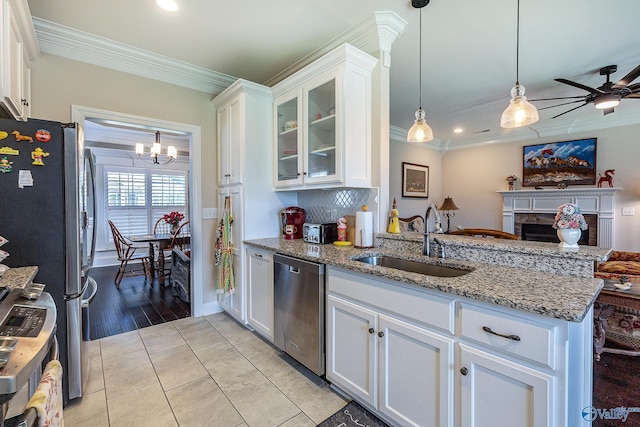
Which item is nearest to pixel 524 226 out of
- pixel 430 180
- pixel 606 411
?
pixel 430 180

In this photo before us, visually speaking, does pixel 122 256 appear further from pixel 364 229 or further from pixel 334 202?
pixel 364 229

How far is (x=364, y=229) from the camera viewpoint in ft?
7.71

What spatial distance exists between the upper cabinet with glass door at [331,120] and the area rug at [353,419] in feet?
4.87

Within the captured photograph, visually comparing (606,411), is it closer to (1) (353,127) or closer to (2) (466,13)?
(1) (353,127)

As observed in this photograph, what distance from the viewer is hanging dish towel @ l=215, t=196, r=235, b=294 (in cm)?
295

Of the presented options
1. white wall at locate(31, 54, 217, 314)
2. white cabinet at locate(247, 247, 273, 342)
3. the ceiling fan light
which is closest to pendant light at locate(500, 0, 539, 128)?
the ceiling fan light

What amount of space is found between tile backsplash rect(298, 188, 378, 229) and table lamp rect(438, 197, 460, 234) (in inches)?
150

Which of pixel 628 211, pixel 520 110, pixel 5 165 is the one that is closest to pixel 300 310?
pixel 5 165

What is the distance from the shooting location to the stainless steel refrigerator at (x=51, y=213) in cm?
162

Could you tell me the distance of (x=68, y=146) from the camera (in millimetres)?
1747

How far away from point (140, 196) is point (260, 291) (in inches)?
191

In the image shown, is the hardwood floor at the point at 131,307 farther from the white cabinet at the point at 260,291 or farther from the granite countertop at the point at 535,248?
the granite countertop at the point at 535,248

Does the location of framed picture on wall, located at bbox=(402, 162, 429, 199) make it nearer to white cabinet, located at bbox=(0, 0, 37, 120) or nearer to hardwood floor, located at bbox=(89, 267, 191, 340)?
hardwood floor, located at bbox=(89, 267, 191, 340)

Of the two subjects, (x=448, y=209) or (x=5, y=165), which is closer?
(x=5, y=165)
